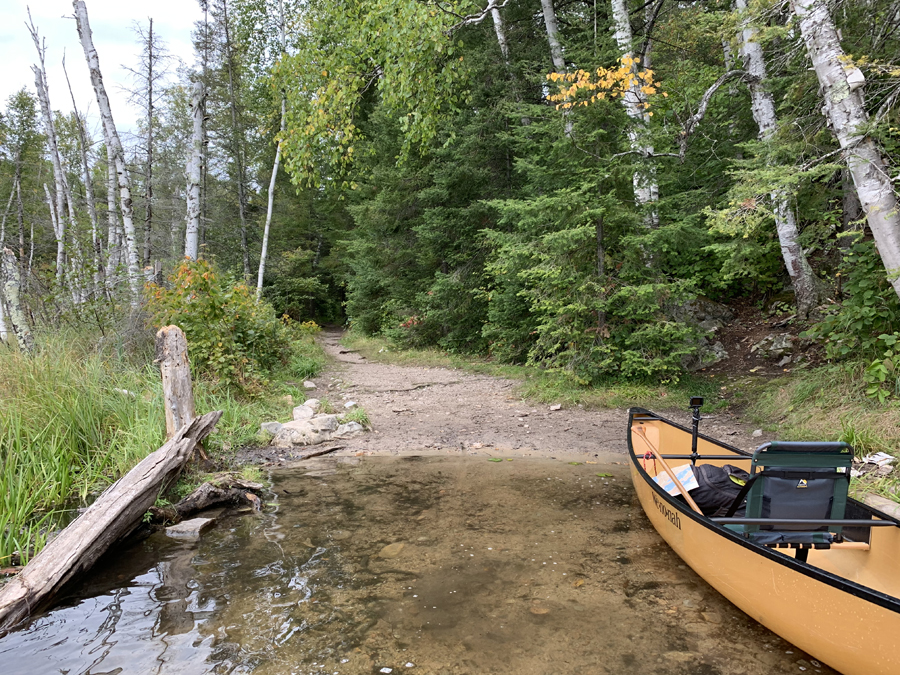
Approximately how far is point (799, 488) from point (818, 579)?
2.88 feet

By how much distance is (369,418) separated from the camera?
8867 millimetres

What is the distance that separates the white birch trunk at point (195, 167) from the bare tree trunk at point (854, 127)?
10597 millimetres

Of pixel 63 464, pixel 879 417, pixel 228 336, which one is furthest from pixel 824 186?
pixel 63 464

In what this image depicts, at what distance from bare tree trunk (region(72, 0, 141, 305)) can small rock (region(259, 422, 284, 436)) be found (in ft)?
13.4

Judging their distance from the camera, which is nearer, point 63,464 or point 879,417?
point 63,464

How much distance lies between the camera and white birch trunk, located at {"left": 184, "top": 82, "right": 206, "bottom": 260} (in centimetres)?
1071

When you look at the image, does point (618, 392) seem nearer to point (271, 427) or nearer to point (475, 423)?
point (475, 423)

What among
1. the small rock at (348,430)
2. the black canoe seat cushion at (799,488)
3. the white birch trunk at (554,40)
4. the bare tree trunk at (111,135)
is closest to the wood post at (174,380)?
the small rock at (348,430)

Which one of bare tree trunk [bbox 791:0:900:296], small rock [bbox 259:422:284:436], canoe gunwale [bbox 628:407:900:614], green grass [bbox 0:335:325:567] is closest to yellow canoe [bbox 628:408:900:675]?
canoe gunwale [bbox 628:407:900:614]

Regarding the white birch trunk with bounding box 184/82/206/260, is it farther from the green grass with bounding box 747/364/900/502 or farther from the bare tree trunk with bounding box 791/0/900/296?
the green grass with bounding box 747/364/900/502

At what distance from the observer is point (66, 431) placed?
5332mm

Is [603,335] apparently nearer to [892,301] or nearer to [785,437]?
[785,437]

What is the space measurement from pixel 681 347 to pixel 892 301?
294 centimetres

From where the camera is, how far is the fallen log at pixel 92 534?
11.2 feet
